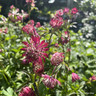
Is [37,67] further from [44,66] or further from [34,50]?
[44,66]

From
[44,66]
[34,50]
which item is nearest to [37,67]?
[34,50]

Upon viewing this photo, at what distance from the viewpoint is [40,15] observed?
7.07 meters

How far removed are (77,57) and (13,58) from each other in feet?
3.58

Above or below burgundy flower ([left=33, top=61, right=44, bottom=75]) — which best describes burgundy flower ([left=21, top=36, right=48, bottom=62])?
above

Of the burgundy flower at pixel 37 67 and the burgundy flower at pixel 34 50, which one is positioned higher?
the burgundy flower at pixel 34 50

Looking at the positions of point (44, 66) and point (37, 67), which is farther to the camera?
point (44, 66)

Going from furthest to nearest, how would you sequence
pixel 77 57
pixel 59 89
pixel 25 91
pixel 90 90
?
pixel 77 57, pixel 90 90, pixel 59 89, pixel 25 91

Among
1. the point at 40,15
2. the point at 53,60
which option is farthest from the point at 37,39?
the point at 40,15

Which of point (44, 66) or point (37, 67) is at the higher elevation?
point (37, 67)

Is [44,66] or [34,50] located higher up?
[34,50]

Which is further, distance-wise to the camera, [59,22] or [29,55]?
[59,22]

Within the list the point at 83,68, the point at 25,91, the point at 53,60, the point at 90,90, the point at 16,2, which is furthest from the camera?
the point at 16,2

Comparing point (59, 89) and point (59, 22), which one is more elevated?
point (59, 22)

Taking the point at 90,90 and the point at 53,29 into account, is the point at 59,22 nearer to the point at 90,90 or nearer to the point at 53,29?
the point at 53,29
